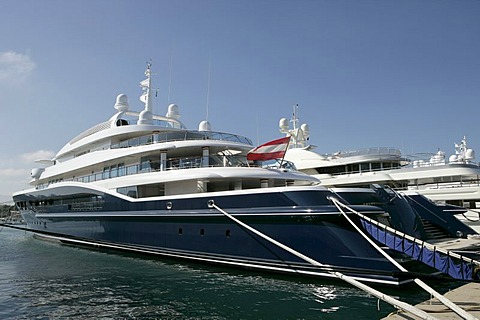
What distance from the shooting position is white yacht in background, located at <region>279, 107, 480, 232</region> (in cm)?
2578

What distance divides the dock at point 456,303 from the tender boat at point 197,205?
2.63ft

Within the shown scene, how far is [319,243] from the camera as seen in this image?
11781 millimetres

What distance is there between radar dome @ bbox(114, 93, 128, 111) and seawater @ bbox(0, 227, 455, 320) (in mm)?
12005

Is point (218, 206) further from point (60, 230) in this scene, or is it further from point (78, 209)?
point (60, 230)

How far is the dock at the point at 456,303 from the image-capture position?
7.10m

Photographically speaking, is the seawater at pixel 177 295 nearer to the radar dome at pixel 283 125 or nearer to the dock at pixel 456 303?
the dock at pixel 456 303

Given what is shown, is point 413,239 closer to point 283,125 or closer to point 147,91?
point 147,91

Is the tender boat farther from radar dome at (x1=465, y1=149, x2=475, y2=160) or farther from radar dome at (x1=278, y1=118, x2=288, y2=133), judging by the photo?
radar dome at (x1=465, y1=149, x2=475, y2=160)

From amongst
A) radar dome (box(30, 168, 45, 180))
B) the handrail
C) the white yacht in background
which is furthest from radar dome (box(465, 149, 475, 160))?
radar dome (box(30, 168, 45, 180))

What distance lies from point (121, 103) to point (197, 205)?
1278 cm

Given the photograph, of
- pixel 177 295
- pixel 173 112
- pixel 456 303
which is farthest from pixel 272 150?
pixel 173 112

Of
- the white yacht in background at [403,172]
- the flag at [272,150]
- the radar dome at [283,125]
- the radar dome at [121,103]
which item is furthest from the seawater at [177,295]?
the radar dome at [283,125]

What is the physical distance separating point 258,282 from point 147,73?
18374 mm

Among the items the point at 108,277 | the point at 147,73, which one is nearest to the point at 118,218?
the point at 108,277
